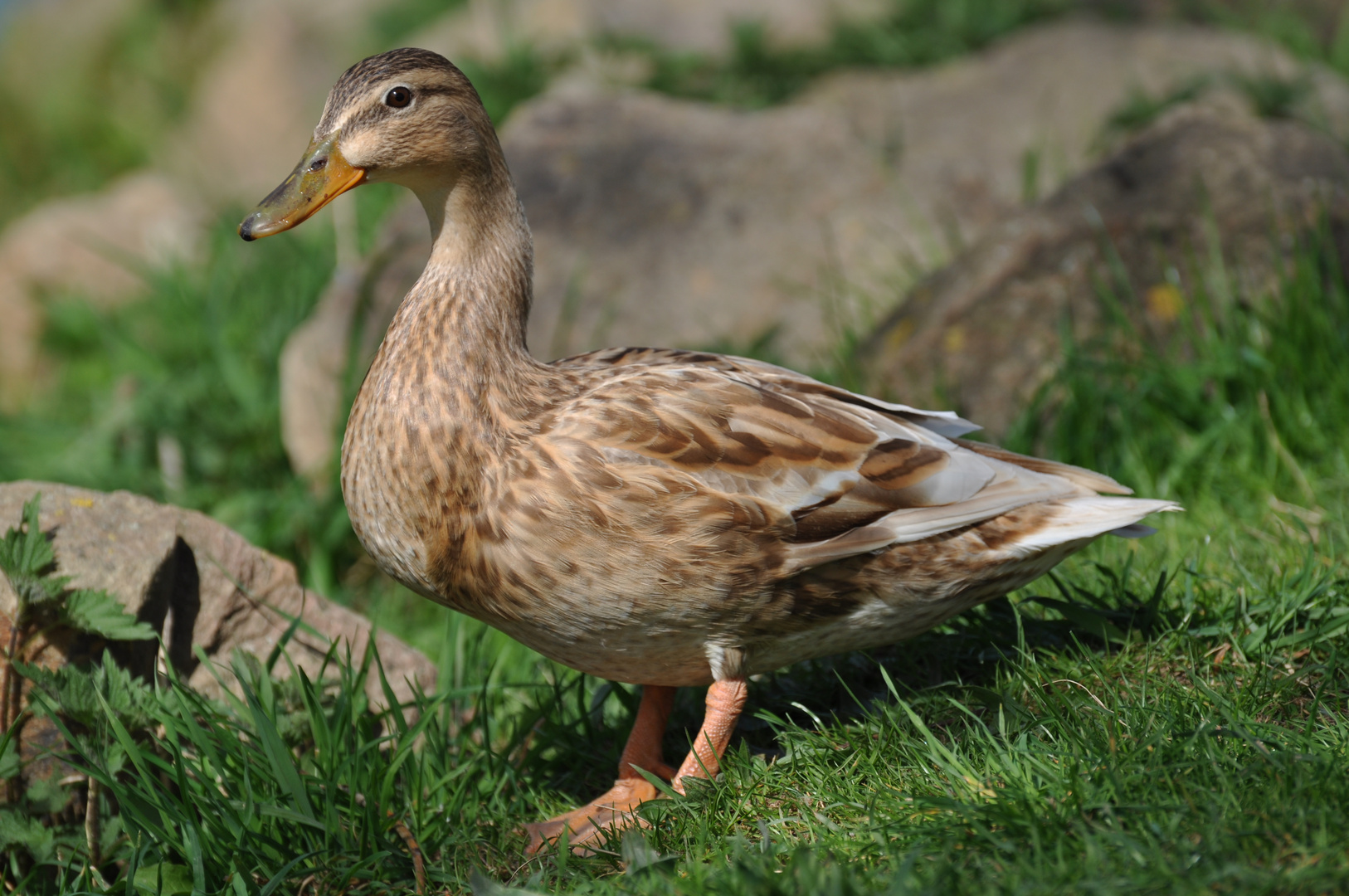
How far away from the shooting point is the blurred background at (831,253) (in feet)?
15.2

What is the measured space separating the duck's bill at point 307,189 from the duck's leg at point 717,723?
162cm

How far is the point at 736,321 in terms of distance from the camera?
593 cm

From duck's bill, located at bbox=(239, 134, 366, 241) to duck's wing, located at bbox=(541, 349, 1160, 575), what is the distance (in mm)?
811

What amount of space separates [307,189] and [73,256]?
7614 mm

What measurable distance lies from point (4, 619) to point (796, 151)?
4828 millimetres

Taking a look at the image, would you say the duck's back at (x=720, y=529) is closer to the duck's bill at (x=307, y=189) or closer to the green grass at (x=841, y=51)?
the duck's bill at (x=307, y=189)

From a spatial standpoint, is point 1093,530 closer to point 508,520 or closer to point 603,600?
point 603,600

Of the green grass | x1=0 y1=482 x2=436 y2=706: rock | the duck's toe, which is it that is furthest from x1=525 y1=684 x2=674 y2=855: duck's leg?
the green grass

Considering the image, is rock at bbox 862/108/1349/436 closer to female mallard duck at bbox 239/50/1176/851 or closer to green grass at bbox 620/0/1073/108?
female mallard duck at bbox 239/50/1176/851

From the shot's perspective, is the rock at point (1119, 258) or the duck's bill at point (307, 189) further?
the rock at point (1119, 258)

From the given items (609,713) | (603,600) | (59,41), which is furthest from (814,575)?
(59,41)

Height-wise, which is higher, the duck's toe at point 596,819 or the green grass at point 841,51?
the green grass at point 841,51

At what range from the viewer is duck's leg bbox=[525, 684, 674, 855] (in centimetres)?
296

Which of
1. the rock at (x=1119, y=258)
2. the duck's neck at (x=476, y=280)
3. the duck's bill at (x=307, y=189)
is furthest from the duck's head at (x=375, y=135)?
the rock at (x=1119, y=258)
